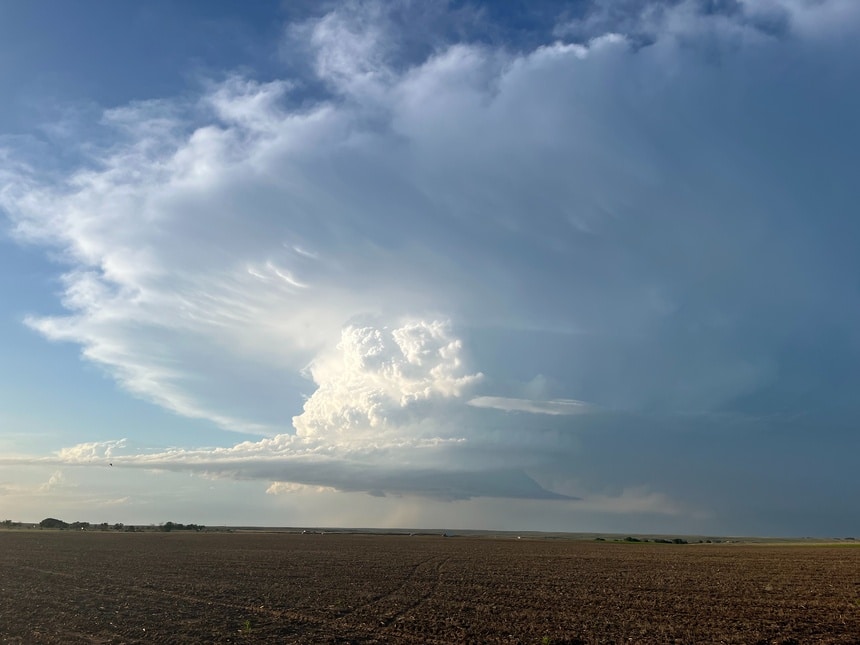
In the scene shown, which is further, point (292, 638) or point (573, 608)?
point (573, 608)

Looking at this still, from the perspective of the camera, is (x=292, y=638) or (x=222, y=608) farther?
(x=222, y=608)

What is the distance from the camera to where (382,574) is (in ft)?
150

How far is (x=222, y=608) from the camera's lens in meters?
28.5

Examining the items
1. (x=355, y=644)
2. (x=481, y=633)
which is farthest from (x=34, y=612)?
(x=481, y=633)

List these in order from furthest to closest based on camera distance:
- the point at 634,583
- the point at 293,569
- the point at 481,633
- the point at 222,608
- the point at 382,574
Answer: the point at 293,569 → the point at 382,574 → the point at 634,583 → the point at 222,608 → the point at 481,633

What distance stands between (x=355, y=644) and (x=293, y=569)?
30.3m

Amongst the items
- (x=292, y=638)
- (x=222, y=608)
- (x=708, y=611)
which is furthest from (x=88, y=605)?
(x=708, y=611)

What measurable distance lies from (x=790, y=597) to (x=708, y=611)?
330 inches

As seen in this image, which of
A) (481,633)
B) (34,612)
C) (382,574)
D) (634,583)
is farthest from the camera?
(382,574)

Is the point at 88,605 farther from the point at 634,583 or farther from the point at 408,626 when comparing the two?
the point at 634,583

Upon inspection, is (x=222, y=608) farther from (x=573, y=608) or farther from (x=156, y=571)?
(x=156, y=571)

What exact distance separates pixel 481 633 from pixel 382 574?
80.9ft

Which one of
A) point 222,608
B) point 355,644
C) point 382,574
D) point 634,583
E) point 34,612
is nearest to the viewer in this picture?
point 355,644

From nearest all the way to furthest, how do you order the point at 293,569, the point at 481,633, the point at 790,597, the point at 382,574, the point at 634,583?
the point at 481,633 < the point at 790,597 < the point at 634,583 < the point at 382,574 < the point at 293,569
